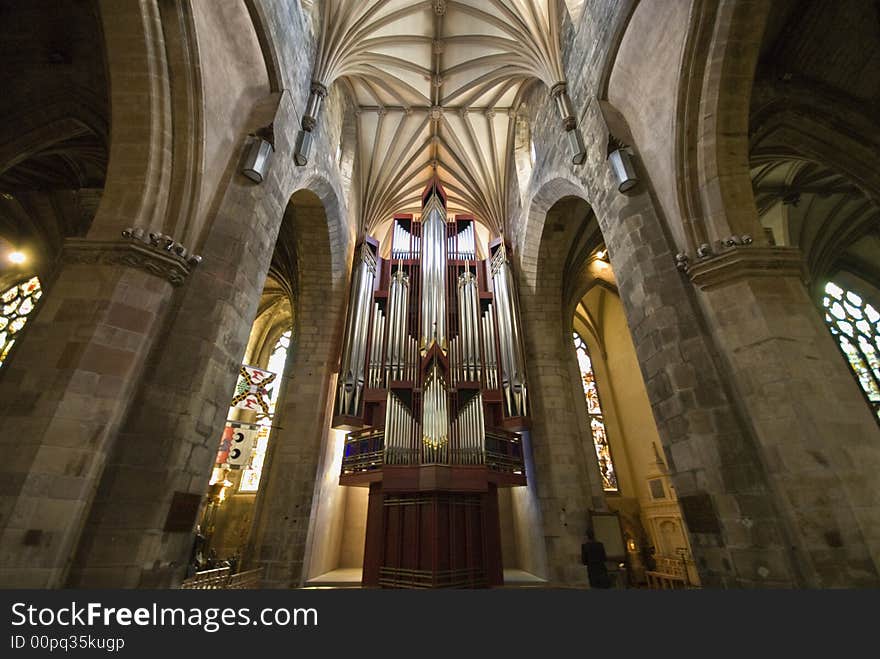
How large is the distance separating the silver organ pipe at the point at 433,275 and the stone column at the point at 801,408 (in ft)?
22.1

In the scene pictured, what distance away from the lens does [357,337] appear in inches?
385

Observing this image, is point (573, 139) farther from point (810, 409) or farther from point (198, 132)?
point (198, 132)

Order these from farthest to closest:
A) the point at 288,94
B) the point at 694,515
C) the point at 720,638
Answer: the point at 288,94 < the point at 694,515 < the point at 720,638

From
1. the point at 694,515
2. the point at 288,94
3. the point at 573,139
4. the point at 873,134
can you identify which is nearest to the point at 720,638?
the point at 694,515

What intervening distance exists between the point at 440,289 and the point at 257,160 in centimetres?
650

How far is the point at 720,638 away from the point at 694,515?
3006mm

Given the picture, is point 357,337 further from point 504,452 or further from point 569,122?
point 569,122

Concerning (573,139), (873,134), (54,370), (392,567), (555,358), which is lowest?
(392,567)

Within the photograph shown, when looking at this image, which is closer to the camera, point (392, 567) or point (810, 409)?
point (810, 409)

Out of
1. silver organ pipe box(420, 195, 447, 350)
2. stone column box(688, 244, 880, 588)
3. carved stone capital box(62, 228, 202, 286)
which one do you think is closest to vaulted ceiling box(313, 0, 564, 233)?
silver organ pipe box(420, 195, 447, 350)

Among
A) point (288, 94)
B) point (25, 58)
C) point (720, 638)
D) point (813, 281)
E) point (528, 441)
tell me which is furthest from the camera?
point (813, 281)

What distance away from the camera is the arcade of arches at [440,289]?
3.68 metres

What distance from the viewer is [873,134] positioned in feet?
22.0

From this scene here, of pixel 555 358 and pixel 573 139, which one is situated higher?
pixel 573 139
